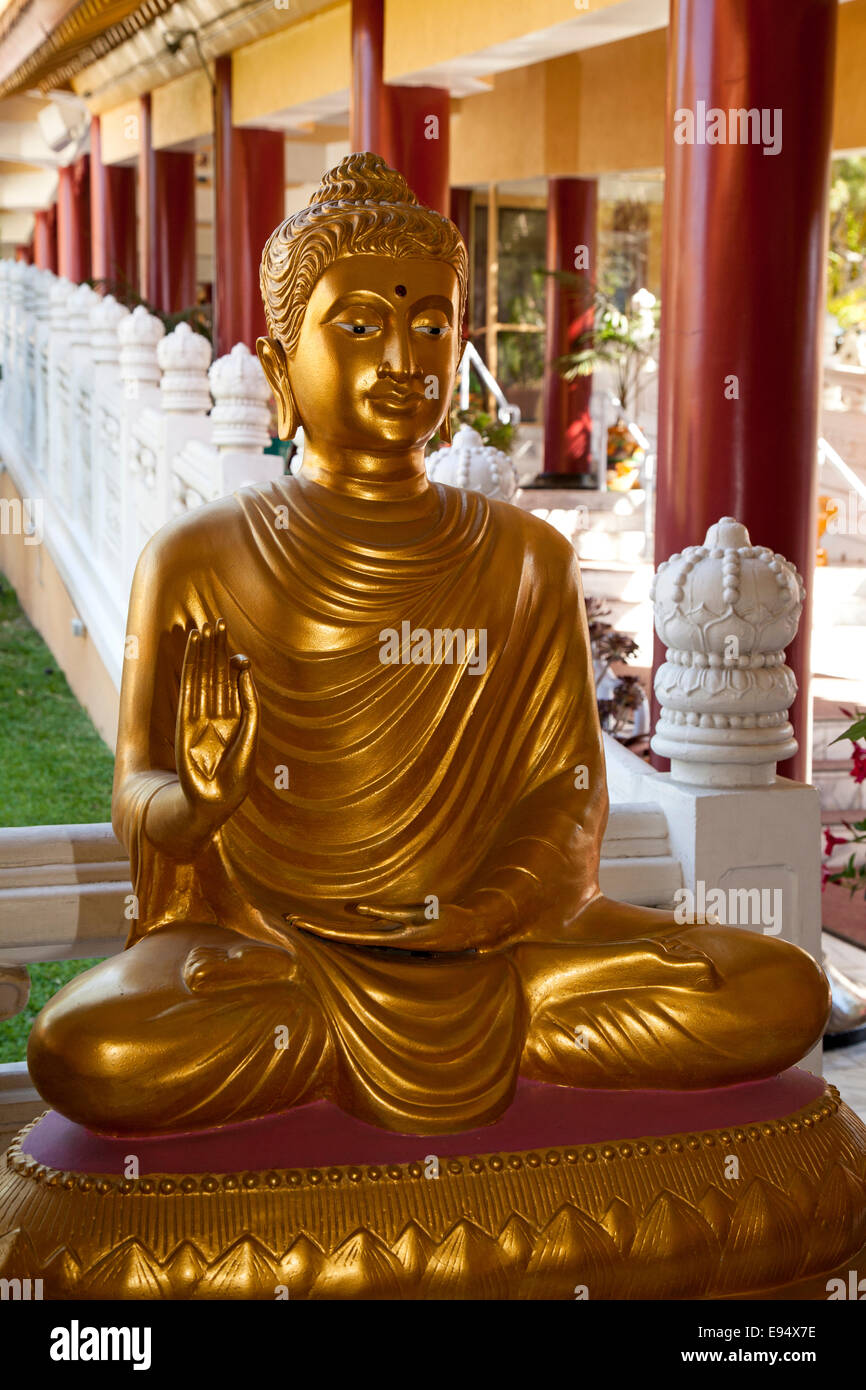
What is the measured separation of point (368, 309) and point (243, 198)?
364 inches

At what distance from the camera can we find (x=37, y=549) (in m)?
10.4

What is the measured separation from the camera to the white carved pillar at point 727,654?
3.00 metres

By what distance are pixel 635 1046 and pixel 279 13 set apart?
8.48m

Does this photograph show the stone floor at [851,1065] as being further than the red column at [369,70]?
No

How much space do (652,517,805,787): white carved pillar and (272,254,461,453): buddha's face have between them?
715 millimetres

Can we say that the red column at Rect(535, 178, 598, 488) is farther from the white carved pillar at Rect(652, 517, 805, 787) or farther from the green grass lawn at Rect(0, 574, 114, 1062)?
the white carved pillar at Rect(652, 517, 805, 787)

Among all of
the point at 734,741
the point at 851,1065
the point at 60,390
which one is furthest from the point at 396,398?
the point at 60,390

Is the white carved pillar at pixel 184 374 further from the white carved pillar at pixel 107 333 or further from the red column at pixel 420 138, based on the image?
the red column at pixel 420 138

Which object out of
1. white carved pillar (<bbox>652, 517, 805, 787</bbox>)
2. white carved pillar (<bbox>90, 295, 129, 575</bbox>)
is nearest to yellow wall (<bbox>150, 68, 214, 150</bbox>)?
white carved pillar (<bbox>90, 295, 129, 575</bbox>)

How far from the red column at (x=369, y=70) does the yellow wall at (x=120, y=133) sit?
6506 millimetres

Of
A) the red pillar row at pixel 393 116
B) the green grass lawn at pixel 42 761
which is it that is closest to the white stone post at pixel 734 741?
the green grass lawn at pixel 42 761
